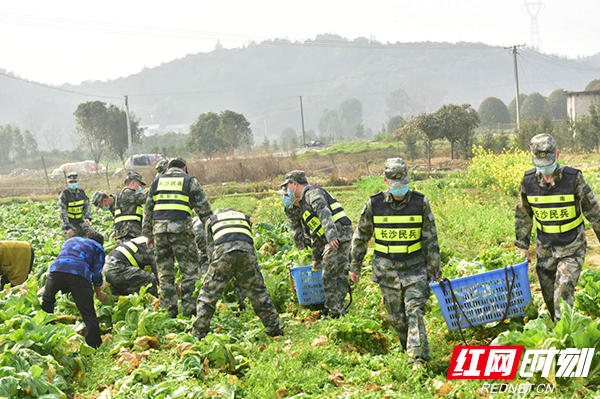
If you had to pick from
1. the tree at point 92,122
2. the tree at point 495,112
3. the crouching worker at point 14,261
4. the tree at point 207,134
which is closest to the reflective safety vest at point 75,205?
the crouching worker at point 14,261

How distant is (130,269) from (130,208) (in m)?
2.17

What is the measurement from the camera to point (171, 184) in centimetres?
692

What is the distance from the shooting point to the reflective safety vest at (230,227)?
19.3 ft

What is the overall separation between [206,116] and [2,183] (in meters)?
19.2

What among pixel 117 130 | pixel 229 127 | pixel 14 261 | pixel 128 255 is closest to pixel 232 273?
pixel 128 255

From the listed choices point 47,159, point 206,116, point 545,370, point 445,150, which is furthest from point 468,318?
point 47,159

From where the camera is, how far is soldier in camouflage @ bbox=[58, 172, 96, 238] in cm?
1145

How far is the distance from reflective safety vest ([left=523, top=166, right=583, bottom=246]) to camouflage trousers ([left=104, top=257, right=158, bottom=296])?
17.1ft

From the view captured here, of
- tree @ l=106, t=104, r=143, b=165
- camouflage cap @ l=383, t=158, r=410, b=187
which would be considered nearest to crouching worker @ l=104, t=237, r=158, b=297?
camouflage cap @ l=383, t=158, r=410, b=187

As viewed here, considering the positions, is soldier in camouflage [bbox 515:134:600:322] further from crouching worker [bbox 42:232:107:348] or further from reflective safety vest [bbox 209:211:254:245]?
crouching worker [bbox 42:232:107:348]

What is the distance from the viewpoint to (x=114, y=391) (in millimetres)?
4602

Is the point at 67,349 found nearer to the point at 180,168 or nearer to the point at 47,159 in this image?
the point at 180,168

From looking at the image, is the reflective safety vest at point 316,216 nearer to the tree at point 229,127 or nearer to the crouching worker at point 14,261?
the crouching worker at point 14,261

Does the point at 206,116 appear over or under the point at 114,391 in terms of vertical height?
over
